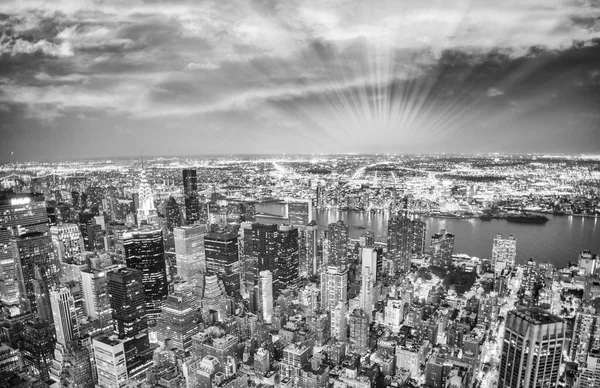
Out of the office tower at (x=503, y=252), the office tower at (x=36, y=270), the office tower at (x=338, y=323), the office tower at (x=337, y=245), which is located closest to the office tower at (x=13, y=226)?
the office tower at (x=36, y=270)

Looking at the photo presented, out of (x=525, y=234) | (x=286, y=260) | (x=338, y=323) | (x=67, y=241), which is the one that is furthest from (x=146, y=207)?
(x=525, y=234)

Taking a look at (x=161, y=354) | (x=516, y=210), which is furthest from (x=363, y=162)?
(x=161, y=354)

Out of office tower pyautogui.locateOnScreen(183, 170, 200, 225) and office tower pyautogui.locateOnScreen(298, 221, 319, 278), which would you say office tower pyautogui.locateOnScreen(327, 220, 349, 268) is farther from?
office tower pyautogui.locateOnScreen(183, 170, 200, 225)

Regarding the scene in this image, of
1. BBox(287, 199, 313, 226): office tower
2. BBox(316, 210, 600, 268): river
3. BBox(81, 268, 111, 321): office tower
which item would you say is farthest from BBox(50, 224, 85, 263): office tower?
BBox(316, 210, 600, 268): river

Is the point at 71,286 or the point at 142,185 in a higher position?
the point at 142,185

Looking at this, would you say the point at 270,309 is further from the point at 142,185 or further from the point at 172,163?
the point at 142,185

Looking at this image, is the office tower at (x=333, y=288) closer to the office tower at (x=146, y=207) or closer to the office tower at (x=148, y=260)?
the office tower at (x=148, y=260)
